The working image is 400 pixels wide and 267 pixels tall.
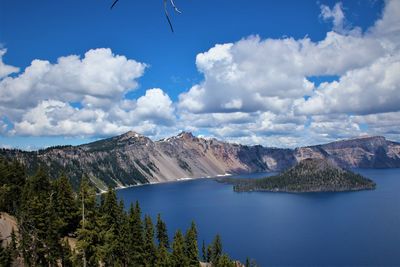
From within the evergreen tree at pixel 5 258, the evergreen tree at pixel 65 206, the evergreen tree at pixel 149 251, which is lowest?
the evergreen tree at pixel 149 251

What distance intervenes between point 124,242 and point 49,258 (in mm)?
26748

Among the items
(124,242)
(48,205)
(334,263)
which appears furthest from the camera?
(334,263)

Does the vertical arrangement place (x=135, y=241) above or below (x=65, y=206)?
below

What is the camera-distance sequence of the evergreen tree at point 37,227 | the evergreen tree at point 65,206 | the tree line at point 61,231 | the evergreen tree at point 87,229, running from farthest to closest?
the evergreen tree at point 65,206
the tree line at point 61,231
the evergreen tree at point 37,227
the evergreen tree at point 87,229

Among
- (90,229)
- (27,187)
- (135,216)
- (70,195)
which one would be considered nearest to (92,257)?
(90,229)

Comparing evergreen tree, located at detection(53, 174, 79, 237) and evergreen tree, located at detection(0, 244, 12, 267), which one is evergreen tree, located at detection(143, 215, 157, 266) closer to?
evergreen tree, located at detection(53, 174, 79, 237)

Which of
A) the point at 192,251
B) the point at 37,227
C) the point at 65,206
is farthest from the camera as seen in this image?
the point at 192,251

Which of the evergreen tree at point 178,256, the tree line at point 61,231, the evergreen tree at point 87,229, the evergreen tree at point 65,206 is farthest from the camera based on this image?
the evergreen tree at point 65,206

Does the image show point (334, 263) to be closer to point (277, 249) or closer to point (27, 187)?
point (277, 249)

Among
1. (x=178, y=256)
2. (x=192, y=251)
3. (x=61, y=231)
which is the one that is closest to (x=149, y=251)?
(x=192, y=251)

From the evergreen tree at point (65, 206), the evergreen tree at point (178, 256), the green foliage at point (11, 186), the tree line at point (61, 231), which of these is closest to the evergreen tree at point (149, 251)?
the tree line at point (61, 231)

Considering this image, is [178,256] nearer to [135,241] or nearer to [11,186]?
[135,241]

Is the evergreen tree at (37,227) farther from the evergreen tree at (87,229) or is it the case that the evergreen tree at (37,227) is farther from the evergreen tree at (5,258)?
the evergreen tree at (87,229)

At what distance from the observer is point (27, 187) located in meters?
101
